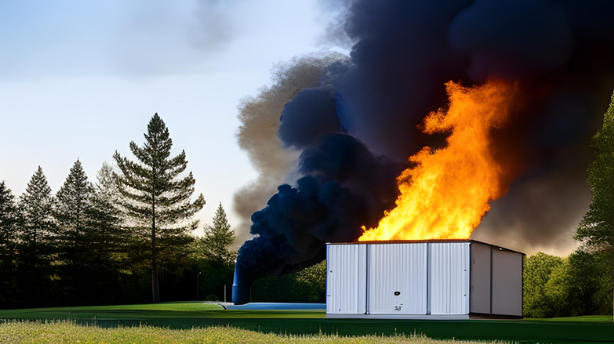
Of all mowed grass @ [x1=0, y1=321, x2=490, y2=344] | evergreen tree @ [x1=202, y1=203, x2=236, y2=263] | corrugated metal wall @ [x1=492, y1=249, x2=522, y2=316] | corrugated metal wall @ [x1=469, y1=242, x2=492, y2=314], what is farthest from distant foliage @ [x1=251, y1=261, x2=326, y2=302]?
mowed grass @ [x1=0, y1=321, x2=490, y2=344]

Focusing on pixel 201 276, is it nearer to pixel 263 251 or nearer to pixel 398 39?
pixel 263 251

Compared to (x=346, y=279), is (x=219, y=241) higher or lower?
higher

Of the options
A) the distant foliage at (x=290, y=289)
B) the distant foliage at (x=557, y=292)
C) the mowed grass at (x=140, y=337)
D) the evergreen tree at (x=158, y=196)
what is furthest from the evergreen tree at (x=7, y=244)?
the mowed grass at (x=140, y=337)

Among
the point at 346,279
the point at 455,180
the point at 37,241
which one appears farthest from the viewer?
the point at 37,241

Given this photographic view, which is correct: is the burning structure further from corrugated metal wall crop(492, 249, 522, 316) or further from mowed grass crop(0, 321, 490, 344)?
mowed grass crop(0, 321, 490, 344)

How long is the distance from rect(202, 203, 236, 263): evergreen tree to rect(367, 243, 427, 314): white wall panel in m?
45.3

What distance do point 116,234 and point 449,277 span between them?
1606 inches

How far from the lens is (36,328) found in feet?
69.0

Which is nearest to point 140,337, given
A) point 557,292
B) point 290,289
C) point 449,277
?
point 449,277

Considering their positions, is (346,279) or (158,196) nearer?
(346,279)

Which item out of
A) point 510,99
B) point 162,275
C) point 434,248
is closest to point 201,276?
point 162,275

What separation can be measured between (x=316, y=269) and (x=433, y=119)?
1058 inches

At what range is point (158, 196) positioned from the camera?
217ft

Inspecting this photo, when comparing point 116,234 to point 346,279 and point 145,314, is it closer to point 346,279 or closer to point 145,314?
point 145,314
